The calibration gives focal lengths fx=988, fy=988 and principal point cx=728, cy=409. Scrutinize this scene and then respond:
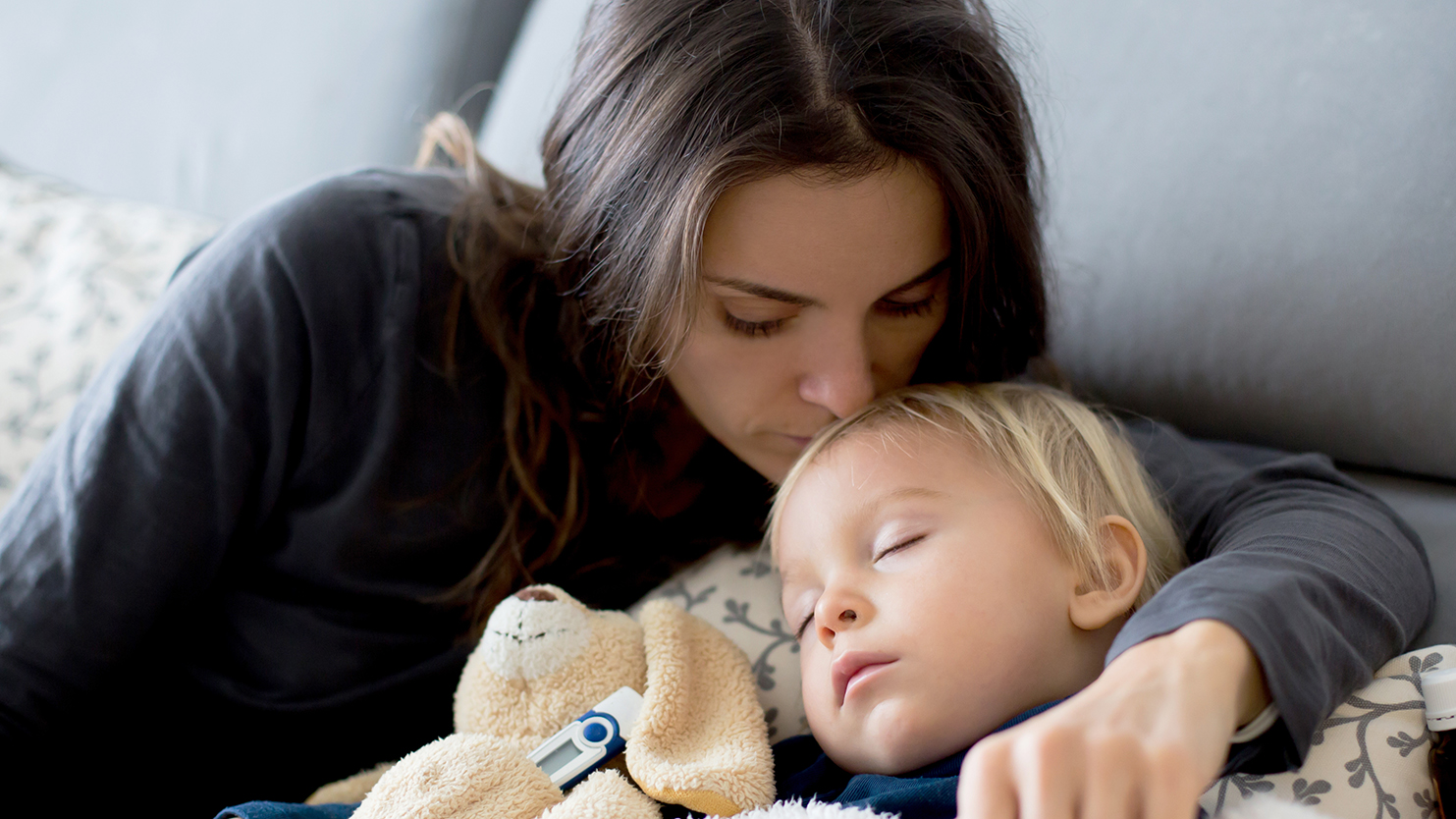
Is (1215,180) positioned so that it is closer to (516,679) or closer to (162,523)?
(516,679)

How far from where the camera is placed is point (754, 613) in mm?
944

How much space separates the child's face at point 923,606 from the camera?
692mm

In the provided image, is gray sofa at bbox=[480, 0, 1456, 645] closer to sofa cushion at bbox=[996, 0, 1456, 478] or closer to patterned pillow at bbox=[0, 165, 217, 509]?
sofa cushion at bbox=[996, 0, 1456, 478]

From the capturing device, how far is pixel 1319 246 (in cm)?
92

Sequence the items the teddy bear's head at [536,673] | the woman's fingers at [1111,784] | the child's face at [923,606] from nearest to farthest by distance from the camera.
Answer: the woman's fingers at [1111,784], the child's face at [923,606], the teddy bear's head at [536,673]

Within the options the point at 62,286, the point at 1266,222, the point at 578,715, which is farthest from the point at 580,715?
the point at 62,286

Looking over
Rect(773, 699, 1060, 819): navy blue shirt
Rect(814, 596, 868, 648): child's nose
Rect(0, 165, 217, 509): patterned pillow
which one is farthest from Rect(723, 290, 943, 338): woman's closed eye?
Rect(0, 165, 217, 509): patterned pillow

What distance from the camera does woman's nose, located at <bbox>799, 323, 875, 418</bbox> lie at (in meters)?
0.80

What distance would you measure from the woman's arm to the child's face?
109 millimetres

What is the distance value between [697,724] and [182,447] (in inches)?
20.0

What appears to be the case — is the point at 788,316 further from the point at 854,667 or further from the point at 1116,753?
the point at 1116,753

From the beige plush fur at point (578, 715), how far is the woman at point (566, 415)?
0.16 meters

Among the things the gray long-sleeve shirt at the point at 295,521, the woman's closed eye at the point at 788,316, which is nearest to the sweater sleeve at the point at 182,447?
the gray long-sleeve shirt at the point at 295,521

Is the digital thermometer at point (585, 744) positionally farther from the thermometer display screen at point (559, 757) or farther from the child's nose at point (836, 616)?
the child's nose at point (836, 616)
